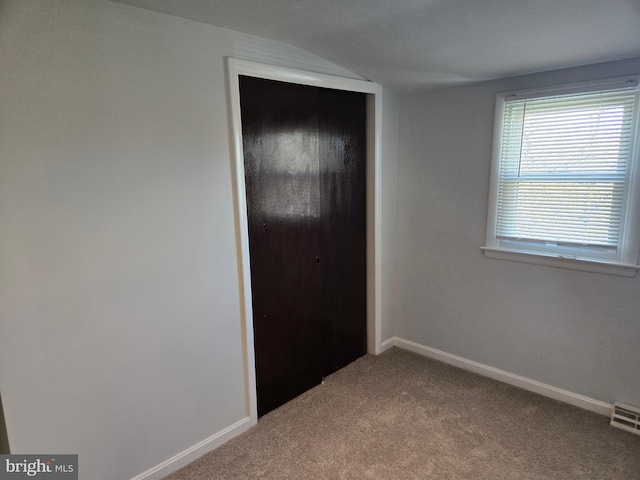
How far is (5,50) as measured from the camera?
142cm

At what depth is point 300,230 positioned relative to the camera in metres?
2.64

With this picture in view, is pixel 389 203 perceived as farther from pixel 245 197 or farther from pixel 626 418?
pixel 626 418

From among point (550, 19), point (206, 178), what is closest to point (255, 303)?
point (206, 178)

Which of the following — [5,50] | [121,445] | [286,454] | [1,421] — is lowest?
[286,454]

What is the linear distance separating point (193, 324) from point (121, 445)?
2.10ft

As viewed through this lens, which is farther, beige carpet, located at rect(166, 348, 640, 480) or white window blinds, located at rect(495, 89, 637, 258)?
white window blinds, located at rect(495, 89, 637, 258)

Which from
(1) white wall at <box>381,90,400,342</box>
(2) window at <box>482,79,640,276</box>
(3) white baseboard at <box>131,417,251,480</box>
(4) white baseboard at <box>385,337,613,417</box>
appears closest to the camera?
(3) white baseboard at <box>131,417,251,480</box>

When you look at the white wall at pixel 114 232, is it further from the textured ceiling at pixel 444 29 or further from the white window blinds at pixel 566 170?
the white window blinds at pixel 566 170

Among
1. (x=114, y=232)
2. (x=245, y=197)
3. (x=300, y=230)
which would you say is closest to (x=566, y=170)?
(x=300, y=230)

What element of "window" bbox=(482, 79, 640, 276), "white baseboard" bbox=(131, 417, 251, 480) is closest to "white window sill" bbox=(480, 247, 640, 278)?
"window" bbox=(482, 79, 640, 276)

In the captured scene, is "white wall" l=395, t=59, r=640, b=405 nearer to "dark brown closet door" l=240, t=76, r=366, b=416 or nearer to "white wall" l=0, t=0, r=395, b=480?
"dark brown closet door" l=240, t=76, r=366, b=416

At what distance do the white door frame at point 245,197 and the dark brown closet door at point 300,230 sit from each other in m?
0.07

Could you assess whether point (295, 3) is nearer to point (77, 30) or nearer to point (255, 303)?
point (77, 30)

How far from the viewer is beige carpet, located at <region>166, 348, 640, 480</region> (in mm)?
2057
